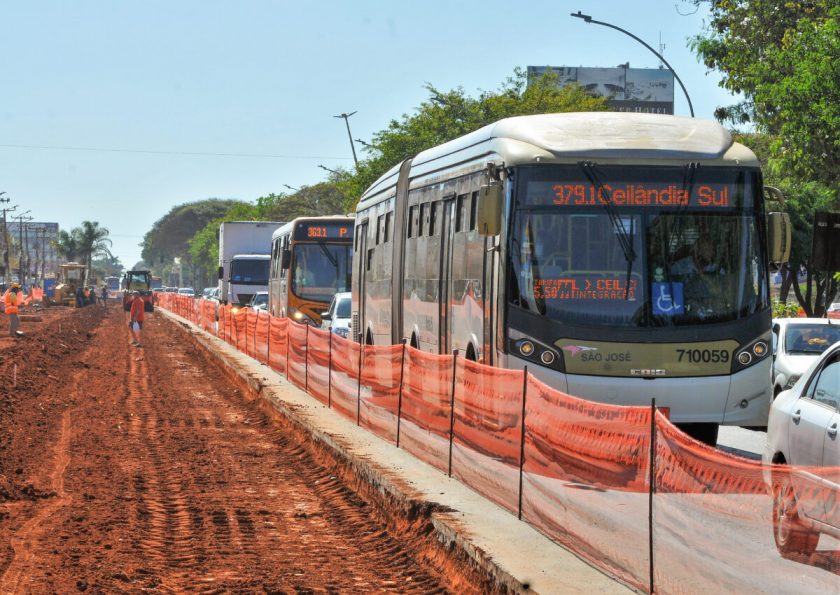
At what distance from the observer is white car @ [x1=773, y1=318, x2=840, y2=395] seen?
19.1 meters

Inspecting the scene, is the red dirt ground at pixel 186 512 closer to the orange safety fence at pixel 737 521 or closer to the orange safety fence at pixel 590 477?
the orange safety fence at pixel 590 477

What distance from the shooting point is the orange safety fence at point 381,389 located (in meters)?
15.5

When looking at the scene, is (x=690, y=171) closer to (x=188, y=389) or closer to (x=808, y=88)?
(x=808, y=88)

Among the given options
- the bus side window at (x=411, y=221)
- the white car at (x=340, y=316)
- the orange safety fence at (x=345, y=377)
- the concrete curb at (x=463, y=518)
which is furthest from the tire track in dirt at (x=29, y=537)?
the white car at (x=340, y=316)

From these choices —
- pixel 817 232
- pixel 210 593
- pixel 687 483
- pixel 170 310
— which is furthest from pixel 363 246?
pixel 170 310

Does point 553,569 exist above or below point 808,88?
below

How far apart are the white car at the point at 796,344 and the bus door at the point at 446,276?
16.2 ft

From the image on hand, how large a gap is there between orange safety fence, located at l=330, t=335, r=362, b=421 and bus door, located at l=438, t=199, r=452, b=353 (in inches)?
49.4

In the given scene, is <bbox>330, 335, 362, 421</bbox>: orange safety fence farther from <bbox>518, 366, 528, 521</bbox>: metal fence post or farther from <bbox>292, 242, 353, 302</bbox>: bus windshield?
<bbox>292, 242, 353, 302</bbox>: bus windshield

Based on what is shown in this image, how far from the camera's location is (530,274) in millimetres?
13914

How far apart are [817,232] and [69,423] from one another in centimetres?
1263

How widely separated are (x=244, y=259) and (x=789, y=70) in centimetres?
2973

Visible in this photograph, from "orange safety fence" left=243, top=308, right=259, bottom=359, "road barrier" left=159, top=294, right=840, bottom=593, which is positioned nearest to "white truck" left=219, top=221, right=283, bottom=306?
"orange safety fence" left=243, top=308, right=259, bottom=359

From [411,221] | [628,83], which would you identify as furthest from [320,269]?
[628,83]
